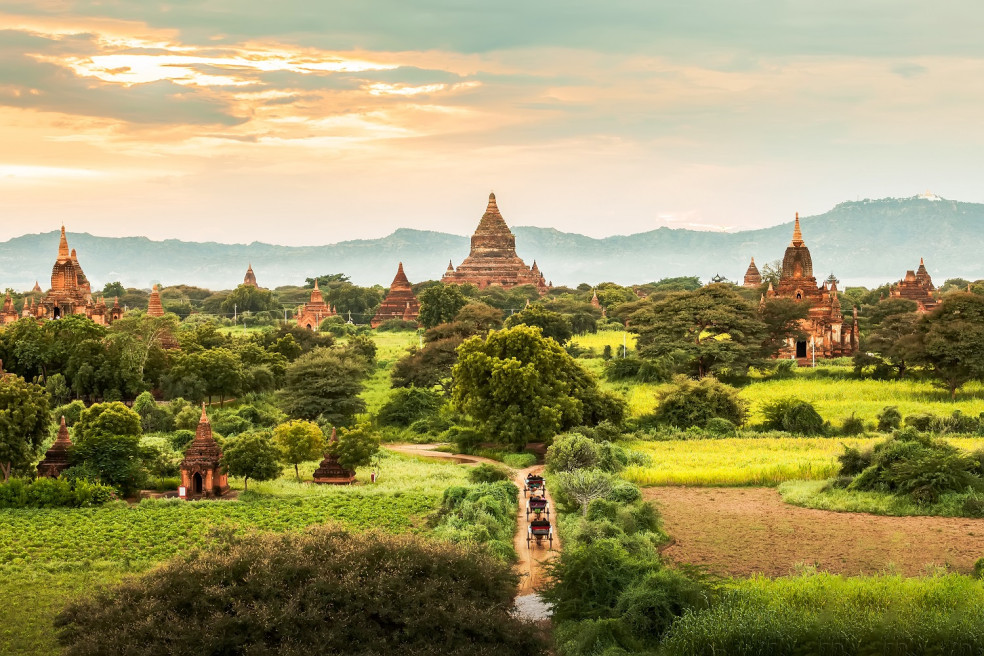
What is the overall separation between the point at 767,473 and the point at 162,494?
18945 millimetres

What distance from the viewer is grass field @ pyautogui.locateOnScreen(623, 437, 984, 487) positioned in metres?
37.9

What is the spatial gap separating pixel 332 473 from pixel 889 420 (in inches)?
852

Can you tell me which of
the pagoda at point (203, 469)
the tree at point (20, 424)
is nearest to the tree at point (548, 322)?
the pagoda at point (203, 469)

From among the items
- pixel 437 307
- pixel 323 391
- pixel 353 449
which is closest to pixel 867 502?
pixel 353 449

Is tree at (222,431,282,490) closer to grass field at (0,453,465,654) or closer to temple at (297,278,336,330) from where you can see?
grass field at (0,453,465,654)

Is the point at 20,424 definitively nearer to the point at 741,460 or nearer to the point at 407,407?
the point at 407,407

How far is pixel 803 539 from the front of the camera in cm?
2995

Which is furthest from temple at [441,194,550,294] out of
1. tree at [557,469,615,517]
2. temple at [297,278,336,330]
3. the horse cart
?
the horse cart

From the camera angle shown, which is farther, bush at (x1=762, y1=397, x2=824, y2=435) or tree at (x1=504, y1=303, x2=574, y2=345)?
tree at (x1=504, y1=303, x2=574, y2=345)

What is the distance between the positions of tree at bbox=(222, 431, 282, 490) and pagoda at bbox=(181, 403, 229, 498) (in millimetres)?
324

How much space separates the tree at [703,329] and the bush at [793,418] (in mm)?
9185

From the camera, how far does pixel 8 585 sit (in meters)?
25.9

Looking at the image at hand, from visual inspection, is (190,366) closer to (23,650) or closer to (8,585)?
(8,585)

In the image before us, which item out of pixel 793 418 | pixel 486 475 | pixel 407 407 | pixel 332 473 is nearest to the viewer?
pixel 486 475
